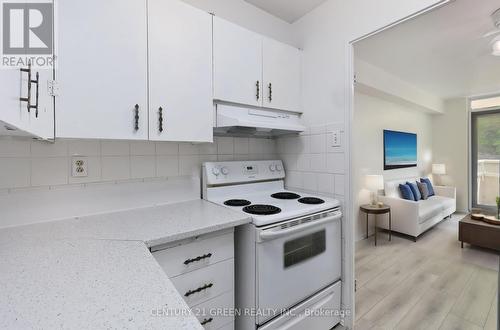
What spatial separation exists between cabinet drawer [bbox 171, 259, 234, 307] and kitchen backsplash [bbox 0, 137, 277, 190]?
73cm

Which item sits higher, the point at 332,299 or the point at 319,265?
the point at 319,265

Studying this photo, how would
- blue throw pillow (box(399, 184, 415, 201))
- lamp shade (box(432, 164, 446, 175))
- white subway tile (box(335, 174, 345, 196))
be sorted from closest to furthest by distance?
white subway tile (box(335, 174, 345, 196)) < blue throw pillow (box(399, 184, 415, 201)) < lamp shade (box(432, 164, 446, 175))

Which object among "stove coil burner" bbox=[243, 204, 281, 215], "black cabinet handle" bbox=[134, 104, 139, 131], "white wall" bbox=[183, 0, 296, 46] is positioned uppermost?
"white wall" bbox=[183, 0, 296, 46]

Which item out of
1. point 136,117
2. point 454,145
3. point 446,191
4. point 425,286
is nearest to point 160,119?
point 136,117

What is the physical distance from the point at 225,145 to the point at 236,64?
0.63 m

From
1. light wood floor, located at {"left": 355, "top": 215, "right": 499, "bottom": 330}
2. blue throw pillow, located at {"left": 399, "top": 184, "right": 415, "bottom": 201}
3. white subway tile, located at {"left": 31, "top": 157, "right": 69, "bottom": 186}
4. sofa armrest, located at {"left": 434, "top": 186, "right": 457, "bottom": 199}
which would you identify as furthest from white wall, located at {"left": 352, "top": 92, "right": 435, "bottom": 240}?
white subway tile, located at {"left": 31, "top": 157, "right": 69, "bottom": 186}

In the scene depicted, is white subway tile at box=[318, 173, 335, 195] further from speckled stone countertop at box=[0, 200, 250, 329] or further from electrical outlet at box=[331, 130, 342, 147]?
speckled stone countertop at box=[0, 200, 250, 329]

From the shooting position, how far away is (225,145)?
1.92m

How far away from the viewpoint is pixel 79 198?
4.34 ft

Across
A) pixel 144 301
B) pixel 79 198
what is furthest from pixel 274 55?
pixel 144 301

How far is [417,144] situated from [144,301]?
5.68m

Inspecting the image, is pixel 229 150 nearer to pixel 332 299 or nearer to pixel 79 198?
pixel 79 198

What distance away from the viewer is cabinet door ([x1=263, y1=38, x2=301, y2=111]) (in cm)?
180

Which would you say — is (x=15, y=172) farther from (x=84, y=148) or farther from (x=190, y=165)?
(x=190, y=165)
